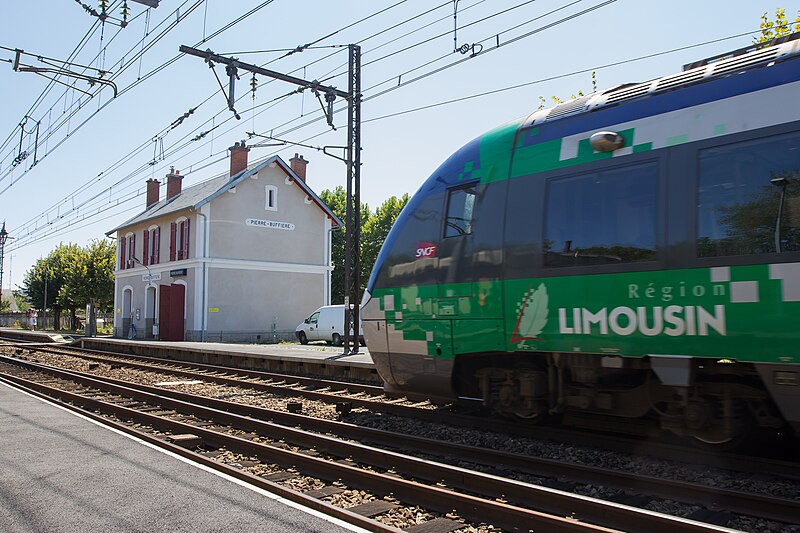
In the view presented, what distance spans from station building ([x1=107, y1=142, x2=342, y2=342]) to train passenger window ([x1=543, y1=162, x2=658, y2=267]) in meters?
27.7

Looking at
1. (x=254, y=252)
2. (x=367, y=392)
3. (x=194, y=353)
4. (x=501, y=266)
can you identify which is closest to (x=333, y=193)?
(x=254, y=252)

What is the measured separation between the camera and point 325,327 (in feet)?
96.0

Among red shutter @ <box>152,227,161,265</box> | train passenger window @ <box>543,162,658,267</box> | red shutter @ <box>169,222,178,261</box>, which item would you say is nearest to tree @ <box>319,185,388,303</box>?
red shutter @ <box>152,227,161,265</box>

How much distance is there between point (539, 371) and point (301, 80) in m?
12.3

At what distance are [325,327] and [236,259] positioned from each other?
303 inches

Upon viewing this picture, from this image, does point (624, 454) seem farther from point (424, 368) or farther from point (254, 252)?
point (254, 252)

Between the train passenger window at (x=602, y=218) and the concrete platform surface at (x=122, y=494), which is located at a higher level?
the train passenger window at (x=602, y=218)

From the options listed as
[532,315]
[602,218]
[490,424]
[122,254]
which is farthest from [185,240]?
[602,218]

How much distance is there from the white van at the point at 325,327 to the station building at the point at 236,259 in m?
3.58

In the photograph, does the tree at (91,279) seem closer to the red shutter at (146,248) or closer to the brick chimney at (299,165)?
the red shutter at (146,248)

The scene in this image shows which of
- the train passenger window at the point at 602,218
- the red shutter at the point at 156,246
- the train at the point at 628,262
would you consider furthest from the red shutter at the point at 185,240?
the train passenger window at the point at 602,218

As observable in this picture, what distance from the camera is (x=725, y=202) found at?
220 inches

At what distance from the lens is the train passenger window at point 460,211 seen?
7.73 m

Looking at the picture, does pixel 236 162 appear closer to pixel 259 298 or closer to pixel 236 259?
pixel 236 259
